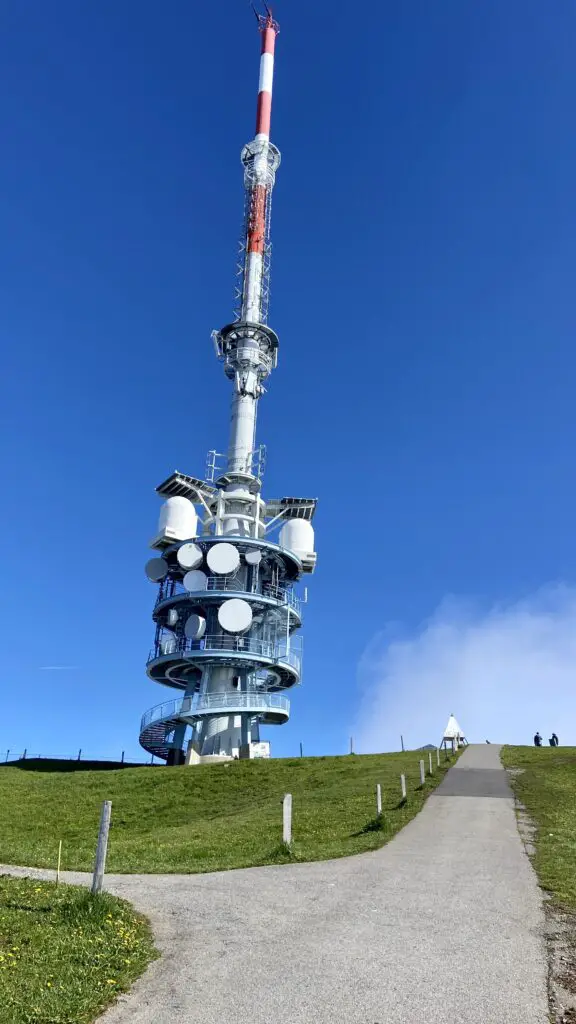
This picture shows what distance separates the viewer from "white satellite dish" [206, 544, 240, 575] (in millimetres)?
53281

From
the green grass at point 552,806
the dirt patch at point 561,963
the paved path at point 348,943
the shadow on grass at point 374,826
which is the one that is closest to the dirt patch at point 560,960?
the dirt patch at point 561,963

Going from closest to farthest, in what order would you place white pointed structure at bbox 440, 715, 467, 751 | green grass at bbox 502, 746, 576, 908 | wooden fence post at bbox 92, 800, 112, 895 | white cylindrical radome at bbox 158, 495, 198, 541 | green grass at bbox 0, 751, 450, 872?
wooden fence post at bbox 92, 800, 112, 895 < green grass at bbox 502, 746, 576, 908 < green grass at bbox 0, 751, 450, 872 < white pointed structure at bbox 440, 715, 467, 751 < white cylindrical radome at bbox 158, 495, 198, 541

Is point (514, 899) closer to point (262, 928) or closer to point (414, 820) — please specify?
point (262, 928)

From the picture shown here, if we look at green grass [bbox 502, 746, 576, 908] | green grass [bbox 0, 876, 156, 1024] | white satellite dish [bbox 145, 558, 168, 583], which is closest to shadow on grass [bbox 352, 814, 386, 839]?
green grass [bbox 502, 746, 576, 908]

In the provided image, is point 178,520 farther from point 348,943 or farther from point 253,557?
point 348,943

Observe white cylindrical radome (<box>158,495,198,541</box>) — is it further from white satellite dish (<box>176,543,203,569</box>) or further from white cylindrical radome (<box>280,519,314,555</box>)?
white cylindrical radome (<box>280,519,314,555</box>)

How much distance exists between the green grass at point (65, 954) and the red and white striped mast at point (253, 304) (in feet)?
168

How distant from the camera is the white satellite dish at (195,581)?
176 ft

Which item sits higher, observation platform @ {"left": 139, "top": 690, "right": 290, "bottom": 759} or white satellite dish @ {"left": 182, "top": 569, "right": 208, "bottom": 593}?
white satellite dish @ {"left": 182, "top": 569, "right": 208, "bottom": 593}

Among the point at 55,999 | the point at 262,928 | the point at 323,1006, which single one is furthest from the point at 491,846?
the point at 55,999

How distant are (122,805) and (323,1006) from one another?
28349 mm

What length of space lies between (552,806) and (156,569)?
4025 cm

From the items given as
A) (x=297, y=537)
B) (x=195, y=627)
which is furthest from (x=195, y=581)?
(x=297, y=537)

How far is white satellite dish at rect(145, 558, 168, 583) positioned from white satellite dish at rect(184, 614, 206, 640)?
6859mm
